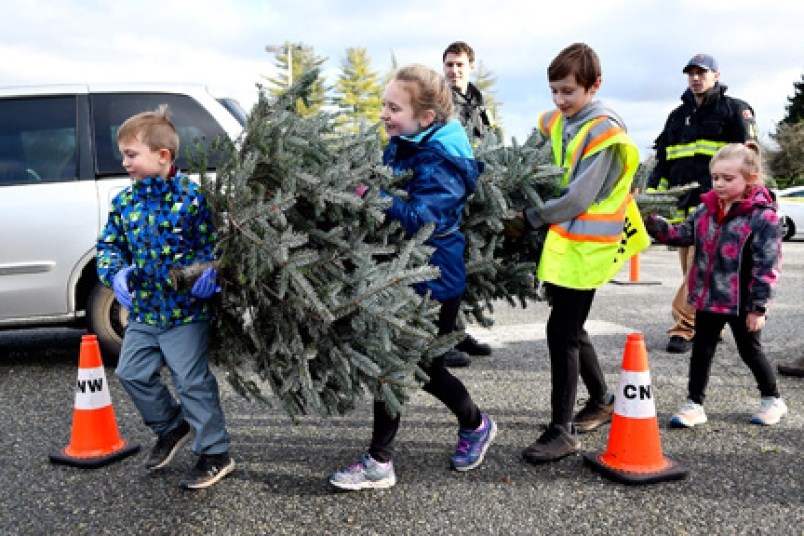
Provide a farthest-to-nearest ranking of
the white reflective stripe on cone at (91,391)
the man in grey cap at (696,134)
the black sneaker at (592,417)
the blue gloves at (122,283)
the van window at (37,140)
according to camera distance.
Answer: the man in grey cap at (696,134), the van window at (37,140), the black sneaker at (592,417), the white reflective stripe on cone at (91,391), the blue gloves at (122,283)

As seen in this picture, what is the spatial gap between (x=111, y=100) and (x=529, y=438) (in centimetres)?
396

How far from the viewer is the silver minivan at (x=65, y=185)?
5.17 meters

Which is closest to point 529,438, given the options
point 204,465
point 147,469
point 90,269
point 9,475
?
point 204,465

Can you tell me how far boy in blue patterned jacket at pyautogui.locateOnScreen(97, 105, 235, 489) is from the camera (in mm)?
3084

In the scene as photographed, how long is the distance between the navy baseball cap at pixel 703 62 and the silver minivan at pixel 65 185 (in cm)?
348

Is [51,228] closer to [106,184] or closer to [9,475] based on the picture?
[106,184]

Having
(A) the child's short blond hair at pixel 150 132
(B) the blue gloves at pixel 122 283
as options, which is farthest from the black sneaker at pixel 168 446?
(A) the child's short blond hair at pixel 150 132

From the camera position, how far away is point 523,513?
2.98 metres

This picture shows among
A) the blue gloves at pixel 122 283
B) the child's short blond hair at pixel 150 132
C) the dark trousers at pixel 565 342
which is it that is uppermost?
the child's short blond hair at pixel 150 132

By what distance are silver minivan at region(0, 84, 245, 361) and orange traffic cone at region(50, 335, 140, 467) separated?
1710mm

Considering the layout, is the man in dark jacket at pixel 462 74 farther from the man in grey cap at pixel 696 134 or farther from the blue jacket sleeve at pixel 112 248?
the blue jacket sleeve at pixel 112 248

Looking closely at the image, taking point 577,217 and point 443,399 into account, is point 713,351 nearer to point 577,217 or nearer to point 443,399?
point 577,217

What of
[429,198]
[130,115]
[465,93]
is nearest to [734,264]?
[429,198]

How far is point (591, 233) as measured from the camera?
11.4ft
